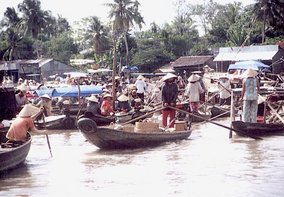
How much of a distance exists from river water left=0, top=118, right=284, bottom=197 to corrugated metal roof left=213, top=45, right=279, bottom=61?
74.3ft

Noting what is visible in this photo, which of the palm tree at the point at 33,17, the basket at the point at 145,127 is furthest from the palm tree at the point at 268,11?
the basket at the point at 145,127

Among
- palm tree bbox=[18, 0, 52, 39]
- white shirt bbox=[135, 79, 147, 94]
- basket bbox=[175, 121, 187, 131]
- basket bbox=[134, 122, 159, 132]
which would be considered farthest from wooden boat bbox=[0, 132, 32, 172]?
palm tree bbox=[18, 0, 52, 39]

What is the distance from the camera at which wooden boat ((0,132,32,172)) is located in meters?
9.68

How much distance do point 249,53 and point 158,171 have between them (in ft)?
91.2

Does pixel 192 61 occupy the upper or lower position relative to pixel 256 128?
upper

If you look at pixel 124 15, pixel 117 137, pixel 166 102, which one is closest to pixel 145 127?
pixel 117 137

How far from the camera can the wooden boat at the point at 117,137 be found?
38.8ft

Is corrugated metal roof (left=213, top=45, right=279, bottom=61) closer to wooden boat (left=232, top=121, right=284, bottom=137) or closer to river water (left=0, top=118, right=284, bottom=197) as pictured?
wooden boat (left=232, top=121, right=284, bottom=137)

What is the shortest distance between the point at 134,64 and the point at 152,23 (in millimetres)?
11050

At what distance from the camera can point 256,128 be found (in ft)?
45.1

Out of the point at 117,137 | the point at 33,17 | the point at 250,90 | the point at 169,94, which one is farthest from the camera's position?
the point at 33,17

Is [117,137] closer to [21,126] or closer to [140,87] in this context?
[21,126]

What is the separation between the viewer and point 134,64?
4594 cm

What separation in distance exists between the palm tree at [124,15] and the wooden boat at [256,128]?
33029 mm
